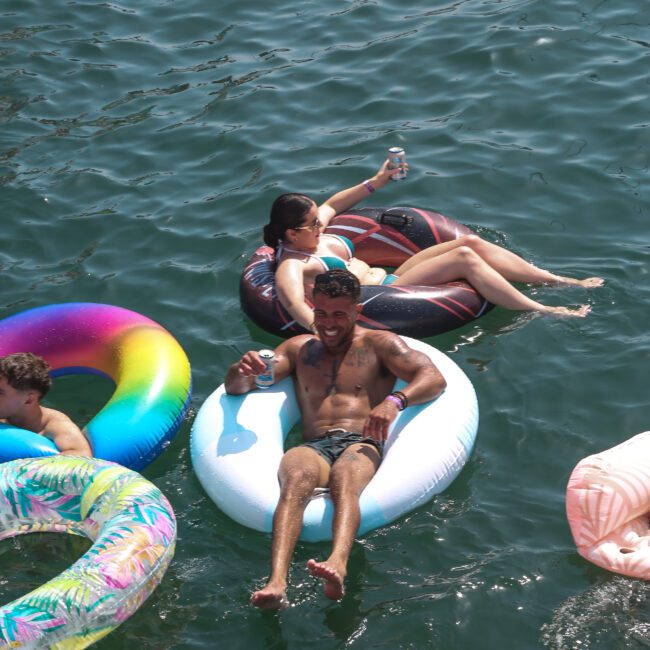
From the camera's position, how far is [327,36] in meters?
11.5

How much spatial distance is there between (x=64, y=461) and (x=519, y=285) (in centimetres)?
356

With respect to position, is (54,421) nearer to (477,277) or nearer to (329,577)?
(329,577)

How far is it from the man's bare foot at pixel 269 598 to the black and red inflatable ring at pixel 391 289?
8.35 ft

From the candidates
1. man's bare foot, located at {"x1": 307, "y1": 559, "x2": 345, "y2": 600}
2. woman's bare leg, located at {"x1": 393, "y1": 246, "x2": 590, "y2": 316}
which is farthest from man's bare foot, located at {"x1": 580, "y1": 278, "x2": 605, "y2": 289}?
man's bare foot, located at {"x1": 307, "y1": 559, "x2": 345, "y2": 600}

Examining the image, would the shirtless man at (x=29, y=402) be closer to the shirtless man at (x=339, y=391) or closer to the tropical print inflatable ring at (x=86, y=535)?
the tropical print inflatable ring at (x=86, y=535)

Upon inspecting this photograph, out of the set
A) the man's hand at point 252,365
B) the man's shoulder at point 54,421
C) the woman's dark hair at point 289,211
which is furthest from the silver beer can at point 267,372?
the woman's dark hair at point 289,211

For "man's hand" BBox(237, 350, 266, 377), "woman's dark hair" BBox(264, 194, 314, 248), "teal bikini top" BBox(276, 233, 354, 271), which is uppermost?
"woman's dark hair" BBox(264, 194, 314, 248)

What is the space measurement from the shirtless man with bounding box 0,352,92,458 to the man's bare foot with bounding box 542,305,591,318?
3.23 metres

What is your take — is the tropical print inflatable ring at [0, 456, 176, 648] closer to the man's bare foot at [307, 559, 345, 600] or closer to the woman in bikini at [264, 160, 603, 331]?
the man's bare foot at [307, 559, 345, 600]

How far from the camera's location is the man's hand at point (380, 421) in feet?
18.9

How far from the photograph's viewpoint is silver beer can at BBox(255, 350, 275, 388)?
20.2 feet

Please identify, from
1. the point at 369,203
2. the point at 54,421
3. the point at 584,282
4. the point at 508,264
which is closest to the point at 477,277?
the point at 508,264

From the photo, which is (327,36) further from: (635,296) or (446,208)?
(635,296)

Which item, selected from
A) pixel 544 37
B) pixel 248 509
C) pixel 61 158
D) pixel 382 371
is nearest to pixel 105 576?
pixel 248 509
